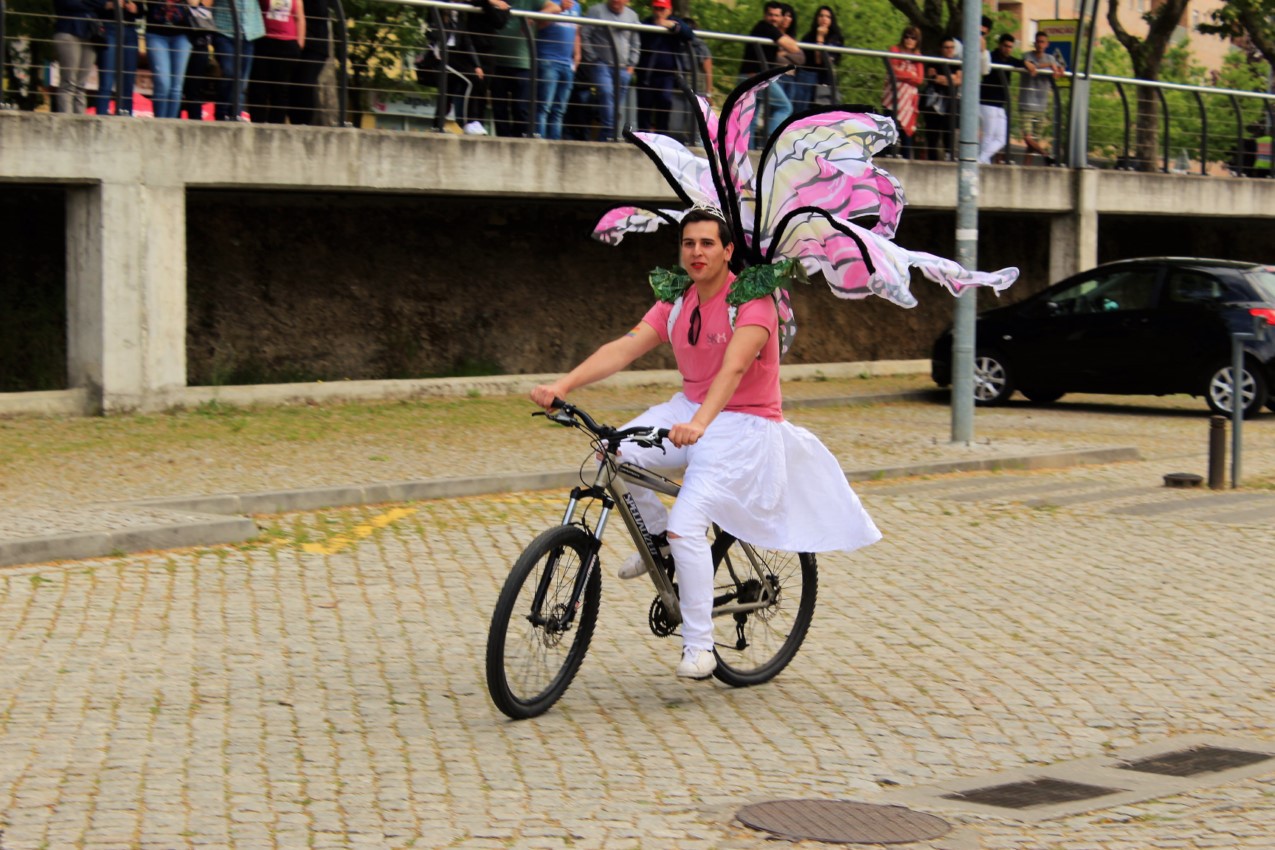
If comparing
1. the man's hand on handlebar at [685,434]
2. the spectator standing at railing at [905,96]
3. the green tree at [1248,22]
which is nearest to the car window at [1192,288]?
the spectator standing at railing at [905,96]

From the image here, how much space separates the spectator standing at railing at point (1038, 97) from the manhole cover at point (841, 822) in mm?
20386

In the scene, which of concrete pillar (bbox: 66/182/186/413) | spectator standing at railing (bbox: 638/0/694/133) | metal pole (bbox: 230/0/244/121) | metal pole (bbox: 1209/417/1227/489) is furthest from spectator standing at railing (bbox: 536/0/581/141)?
metal pole (bbox: 1209/417/1227/489)

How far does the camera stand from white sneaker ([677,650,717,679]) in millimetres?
6750

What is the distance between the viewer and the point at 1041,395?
72.2ft

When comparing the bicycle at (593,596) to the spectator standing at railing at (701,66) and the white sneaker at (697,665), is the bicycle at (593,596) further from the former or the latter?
the spectator standing at railing at (701,66)

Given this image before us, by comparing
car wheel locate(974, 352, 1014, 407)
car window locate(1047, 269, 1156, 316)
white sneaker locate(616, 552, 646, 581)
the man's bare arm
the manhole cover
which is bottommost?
car wheel locate(974, 352, 1014, 407)

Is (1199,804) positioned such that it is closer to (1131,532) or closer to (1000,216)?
(1131,532)

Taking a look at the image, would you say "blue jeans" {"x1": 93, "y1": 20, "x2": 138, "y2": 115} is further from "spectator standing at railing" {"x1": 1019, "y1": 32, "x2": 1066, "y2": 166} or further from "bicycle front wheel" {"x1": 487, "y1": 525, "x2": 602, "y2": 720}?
"spectator standing at railing" {"x1": 1019, "y1": 32, "x2": 1066, "y2": 166}

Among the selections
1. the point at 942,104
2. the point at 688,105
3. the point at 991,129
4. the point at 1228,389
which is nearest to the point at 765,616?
the point at 1228,389

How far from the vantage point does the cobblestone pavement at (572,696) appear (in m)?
5.46

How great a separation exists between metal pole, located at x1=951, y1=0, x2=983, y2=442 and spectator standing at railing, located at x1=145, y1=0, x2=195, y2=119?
6793 millimetres

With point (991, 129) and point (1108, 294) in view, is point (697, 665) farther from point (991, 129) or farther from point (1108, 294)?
point (991, 129)

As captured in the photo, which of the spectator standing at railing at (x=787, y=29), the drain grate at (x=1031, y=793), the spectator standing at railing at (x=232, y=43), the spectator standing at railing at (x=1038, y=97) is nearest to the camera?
the drain grate at (x=1031, y=793)

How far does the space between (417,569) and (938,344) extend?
1314 cm
